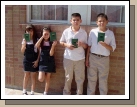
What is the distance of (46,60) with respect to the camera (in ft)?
15.9

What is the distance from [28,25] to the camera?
5.05m

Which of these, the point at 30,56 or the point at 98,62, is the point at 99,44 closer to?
the point at 98,62

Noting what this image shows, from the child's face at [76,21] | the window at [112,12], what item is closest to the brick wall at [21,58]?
the window at [112,12]

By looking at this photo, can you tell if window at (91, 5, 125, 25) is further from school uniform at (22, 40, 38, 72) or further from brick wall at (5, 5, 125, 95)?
school uniform at (22, 40, 38, 72)

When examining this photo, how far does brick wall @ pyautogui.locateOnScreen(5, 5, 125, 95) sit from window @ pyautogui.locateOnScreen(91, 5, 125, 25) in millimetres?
217

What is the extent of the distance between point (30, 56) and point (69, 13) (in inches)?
45.6

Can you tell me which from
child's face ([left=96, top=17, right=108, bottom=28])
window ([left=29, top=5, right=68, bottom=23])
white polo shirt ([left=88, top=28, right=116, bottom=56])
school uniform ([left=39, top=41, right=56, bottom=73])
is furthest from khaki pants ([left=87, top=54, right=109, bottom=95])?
window ([left=29, top=5, right=68, bottom=23])

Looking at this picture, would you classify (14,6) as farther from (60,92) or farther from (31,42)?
(60,92)

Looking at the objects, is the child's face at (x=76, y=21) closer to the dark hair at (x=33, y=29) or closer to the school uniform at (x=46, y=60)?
the school uniform at (x=46, y=60)

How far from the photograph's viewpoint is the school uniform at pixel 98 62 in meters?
4.57

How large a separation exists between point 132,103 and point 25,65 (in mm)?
2202

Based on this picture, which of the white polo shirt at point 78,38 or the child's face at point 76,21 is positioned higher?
the child's face at point 76,21

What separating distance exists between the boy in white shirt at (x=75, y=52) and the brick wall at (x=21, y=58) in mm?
282

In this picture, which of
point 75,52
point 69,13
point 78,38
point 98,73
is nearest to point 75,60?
point 75,52
